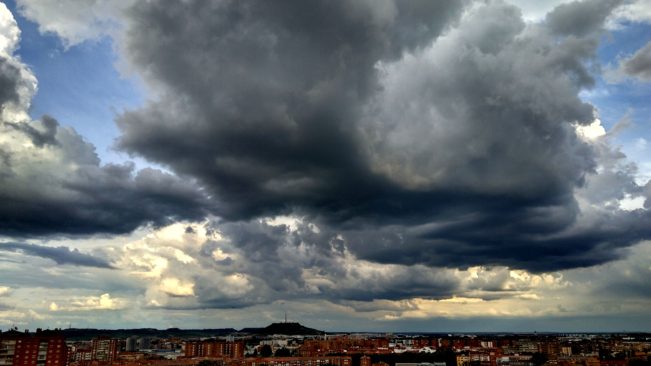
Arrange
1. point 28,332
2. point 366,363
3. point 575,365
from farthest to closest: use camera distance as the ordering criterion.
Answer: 1. point 366,363
2. point 575,365
3. point 28,332

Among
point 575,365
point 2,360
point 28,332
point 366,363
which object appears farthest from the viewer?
point 366,363

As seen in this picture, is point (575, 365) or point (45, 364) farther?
point (575, 365)

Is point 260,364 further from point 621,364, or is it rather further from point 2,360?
point 621,364

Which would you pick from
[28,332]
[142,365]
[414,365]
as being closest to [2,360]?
[28,332]

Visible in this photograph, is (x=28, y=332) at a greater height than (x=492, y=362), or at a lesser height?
greater

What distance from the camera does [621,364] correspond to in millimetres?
163375

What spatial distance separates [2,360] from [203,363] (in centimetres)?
8268

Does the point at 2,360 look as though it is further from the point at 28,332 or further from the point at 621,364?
the point at 621,364

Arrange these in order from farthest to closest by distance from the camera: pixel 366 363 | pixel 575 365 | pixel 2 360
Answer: pixel 366 363
pixel 575 365
pixel 2 360

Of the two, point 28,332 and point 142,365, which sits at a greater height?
point 28,332

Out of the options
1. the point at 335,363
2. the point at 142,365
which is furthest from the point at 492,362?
the point at 142,365

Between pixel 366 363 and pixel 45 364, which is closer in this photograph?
pixel 45 364

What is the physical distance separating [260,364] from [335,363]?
29910 millimetres

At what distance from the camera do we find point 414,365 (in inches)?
7687
